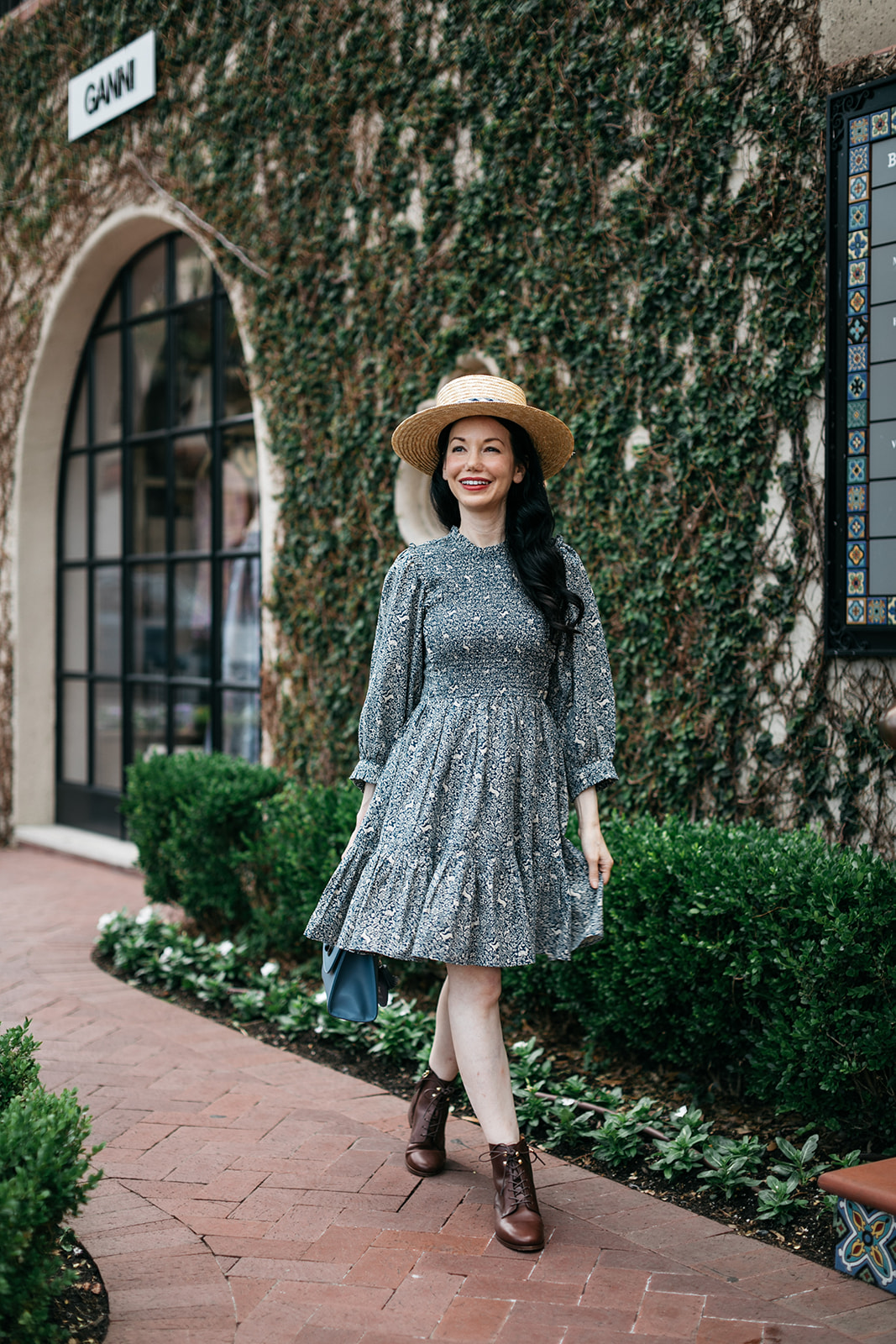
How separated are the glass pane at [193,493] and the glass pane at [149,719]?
38.2 inches

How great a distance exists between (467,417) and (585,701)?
0.73 meters

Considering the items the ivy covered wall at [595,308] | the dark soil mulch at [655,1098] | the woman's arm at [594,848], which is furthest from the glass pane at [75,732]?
the woman's arm at [594,848]

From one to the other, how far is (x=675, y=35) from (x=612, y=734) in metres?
2.86

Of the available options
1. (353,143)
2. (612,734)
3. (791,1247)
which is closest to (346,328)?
(353,143)

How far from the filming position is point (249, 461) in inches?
273

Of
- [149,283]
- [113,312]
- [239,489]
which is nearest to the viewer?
[239,489]

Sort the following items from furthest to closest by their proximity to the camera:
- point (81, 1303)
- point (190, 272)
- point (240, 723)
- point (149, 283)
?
point (149, 283), point (190, 272), point (240, 723), point (81, 1303)

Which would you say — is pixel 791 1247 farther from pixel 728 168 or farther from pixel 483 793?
pixel 728 168

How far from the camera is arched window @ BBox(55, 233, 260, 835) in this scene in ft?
22.9

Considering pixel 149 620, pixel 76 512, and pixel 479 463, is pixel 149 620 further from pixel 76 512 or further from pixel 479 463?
pixel 479 463

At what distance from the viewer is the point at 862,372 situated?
3.72 metres

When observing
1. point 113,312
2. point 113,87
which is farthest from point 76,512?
point 113,87

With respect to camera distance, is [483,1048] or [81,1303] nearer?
[81,1303]

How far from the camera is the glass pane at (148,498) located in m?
7.66
